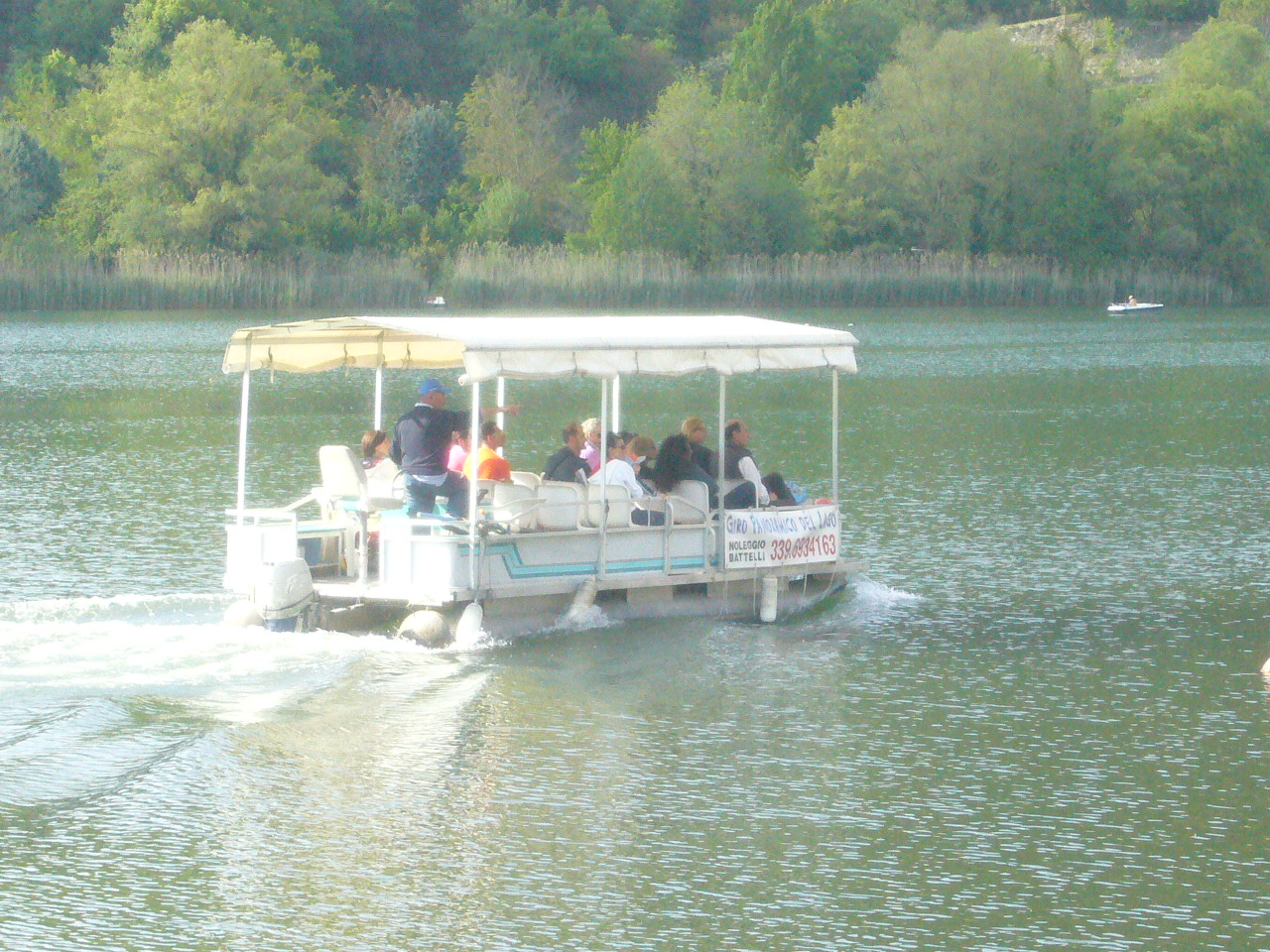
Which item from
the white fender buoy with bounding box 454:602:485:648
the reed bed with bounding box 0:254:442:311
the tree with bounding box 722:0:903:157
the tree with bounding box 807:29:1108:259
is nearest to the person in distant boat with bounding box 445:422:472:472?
the white fender buoy with bounding box 454:602:485:648

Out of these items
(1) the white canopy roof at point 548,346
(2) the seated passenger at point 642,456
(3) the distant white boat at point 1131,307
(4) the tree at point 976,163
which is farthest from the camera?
(4) the tree at point 976,163

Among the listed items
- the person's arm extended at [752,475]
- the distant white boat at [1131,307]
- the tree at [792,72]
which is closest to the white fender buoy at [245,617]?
the person's arm extended at [752,475]

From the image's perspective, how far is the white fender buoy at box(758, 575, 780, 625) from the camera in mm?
15383

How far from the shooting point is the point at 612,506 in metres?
14.8

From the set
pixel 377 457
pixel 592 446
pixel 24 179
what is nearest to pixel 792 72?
pixel 24 179

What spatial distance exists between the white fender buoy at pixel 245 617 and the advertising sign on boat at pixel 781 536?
3.75 m

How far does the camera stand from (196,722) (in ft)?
38.3

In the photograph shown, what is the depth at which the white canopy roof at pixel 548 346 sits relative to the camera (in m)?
14.0

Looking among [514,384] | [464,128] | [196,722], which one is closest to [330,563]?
[196,722]

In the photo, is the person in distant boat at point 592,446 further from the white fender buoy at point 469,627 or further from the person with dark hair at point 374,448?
the white fender buoy at point 469,627

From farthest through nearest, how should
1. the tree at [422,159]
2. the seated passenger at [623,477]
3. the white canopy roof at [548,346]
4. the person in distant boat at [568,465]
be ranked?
the tree at [422,159] → the person in distant boat at [568,465] → the seated passenger at [623,477] → the white canopy roof at [548,346]

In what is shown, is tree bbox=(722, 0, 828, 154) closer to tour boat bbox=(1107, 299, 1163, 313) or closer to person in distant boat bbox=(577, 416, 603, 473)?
tour boat bbox=(1107, 299, 1163, 313)

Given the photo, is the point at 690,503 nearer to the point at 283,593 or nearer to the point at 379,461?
the point at 379,461

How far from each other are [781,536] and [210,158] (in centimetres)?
6417
